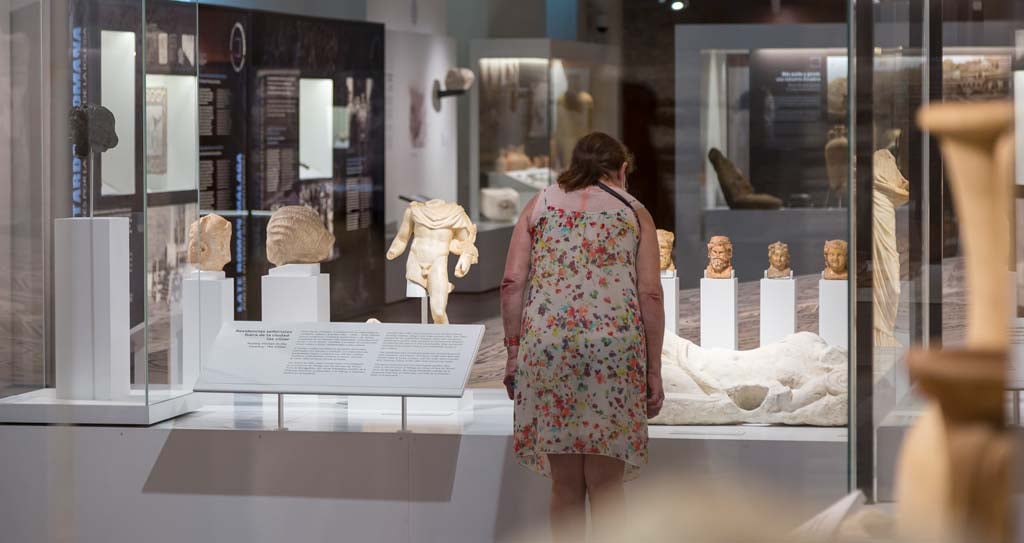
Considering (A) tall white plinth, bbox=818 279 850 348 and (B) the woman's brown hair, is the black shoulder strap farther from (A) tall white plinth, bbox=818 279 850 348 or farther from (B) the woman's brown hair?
(A) tall white plinth, bbox=818 279 850 348

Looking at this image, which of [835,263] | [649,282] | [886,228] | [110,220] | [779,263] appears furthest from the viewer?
[779,263]

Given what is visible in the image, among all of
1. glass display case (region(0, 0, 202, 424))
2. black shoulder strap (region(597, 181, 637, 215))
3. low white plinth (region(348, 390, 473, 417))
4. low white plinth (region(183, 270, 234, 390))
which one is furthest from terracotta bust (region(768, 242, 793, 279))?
glass display case (region(0, 0, 202, 424))

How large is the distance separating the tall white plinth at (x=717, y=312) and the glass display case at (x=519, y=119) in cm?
401

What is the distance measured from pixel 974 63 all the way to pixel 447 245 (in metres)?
3.98

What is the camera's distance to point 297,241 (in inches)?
215

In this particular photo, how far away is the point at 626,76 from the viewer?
8.97 meters

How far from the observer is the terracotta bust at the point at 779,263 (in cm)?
553

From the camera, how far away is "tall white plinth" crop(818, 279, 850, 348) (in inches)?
201

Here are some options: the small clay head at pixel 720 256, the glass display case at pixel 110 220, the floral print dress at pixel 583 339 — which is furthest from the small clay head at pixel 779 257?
the glass display case at pixel 110 220

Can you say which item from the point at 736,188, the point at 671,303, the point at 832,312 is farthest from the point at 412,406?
the point at 736,188

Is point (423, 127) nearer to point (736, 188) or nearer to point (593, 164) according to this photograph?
point (736, 188)

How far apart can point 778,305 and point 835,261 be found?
29 centimetres

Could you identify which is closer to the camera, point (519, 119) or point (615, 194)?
point (615, 194)

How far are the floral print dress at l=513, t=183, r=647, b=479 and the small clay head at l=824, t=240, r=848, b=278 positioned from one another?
181 cm
